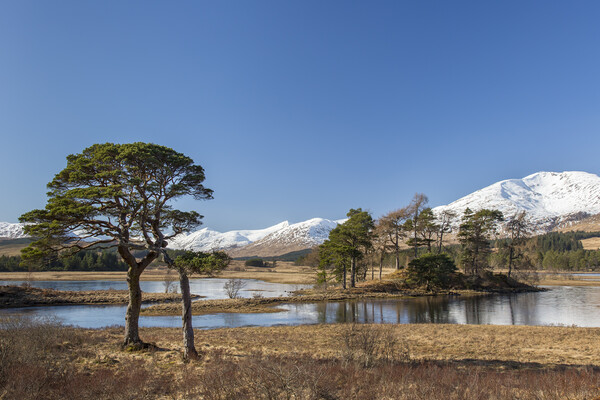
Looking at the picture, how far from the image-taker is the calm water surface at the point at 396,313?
3278 cm

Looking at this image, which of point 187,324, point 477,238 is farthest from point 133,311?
point 477,238

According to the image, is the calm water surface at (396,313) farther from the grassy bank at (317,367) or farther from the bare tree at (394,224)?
the bare tree at (394,224)

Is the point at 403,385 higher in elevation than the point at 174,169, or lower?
lower

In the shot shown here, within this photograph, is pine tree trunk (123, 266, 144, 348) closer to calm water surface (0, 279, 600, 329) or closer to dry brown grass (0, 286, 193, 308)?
calm water surface (0, 279, 600, 329)

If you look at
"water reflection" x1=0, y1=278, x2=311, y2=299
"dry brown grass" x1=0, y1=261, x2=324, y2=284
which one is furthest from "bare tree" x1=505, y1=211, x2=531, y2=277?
"water reflection" x1=0, y1=278, x2=311, y2=299

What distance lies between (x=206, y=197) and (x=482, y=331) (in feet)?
70.4

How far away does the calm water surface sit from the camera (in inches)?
1291

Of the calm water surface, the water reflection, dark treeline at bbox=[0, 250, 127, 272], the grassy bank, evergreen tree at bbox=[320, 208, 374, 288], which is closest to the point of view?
the grassy bank

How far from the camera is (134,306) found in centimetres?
1591

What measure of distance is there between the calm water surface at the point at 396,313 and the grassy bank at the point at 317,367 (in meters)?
10.3

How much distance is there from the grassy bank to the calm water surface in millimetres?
10254

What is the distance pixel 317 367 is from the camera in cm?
941

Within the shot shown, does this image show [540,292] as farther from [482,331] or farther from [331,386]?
[331,386]

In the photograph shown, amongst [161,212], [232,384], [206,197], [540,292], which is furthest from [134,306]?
[540,292]
